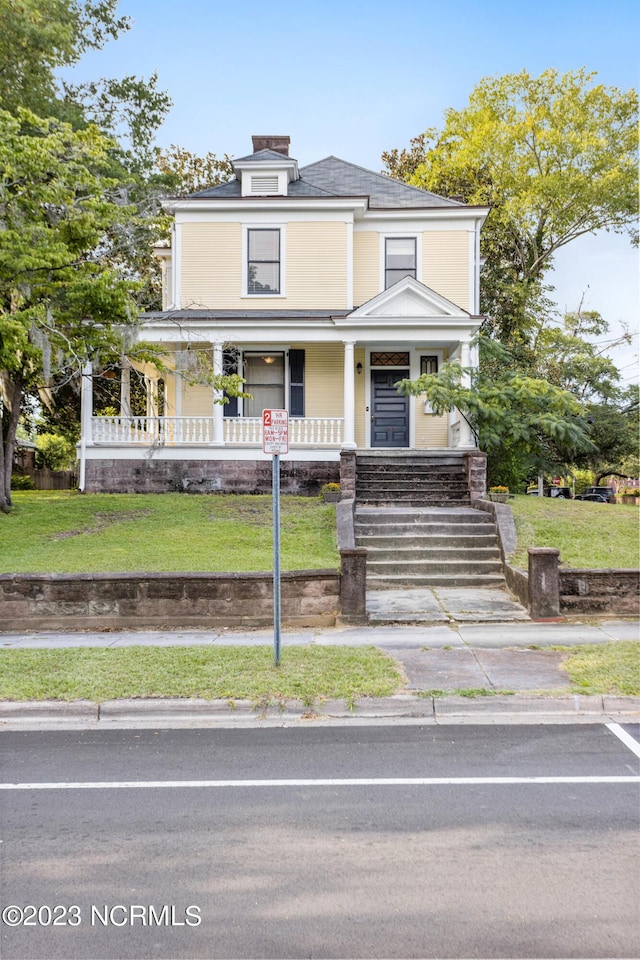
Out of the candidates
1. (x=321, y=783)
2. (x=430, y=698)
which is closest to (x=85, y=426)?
(x=430, y=698)

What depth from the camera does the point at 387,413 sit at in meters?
19.9

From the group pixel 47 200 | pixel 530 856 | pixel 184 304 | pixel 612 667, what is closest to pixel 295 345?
pixel 184 304

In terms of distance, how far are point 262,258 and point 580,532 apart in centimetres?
1230

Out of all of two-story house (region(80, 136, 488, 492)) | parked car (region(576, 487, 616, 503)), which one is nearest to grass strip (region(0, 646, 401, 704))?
two-story house (region(80, 136, 488, 492))

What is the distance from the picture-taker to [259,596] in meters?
9.54

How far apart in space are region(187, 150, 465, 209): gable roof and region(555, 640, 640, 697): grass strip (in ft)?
50.2

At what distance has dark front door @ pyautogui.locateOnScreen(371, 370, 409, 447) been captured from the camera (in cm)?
1989

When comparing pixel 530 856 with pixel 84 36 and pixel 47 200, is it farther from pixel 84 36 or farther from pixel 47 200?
pixel 84 36

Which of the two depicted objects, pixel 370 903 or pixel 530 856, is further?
pixel 530 856

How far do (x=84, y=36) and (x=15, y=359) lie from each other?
48.1ft

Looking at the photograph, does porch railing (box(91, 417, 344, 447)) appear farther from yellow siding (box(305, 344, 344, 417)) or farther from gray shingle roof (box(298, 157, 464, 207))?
gray shingle roof (box(298, 157, 464, 207))

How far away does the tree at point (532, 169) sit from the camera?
2741 centimetres

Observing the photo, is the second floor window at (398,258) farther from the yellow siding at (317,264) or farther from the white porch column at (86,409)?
the white porch column at (86,409)

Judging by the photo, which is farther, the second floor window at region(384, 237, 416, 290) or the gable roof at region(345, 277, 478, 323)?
the second floor window at region(384, 237, 416, 290)
